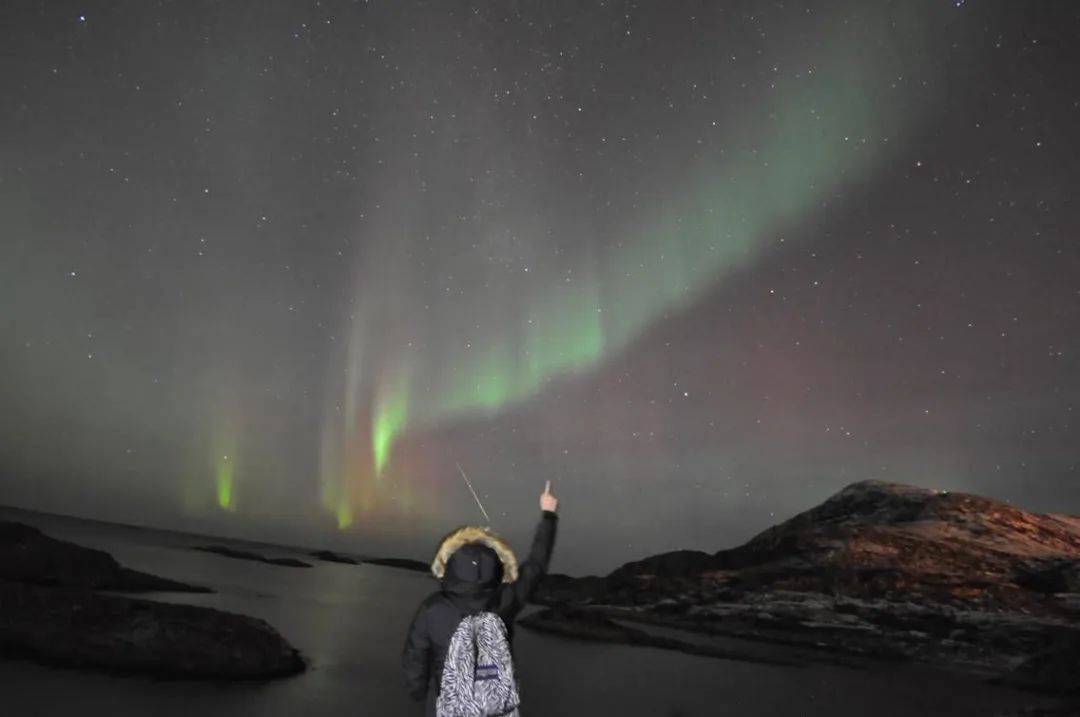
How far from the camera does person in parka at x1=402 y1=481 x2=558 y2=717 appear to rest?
439 centimetres

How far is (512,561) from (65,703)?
15.0 m

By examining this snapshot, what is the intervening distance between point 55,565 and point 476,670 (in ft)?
140

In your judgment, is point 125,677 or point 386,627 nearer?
point 125,677

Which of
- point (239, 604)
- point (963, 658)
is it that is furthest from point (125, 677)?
point (963, 658)

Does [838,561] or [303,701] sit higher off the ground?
[838,561]

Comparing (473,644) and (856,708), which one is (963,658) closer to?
(856,708)

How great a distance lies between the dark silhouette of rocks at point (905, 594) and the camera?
4838 cm

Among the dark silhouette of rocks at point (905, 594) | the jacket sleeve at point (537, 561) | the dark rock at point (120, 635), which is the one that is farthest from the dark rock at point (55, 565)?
the jacket sleeve at point (537, 561)

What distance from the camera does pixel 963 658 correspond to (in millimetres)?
45125

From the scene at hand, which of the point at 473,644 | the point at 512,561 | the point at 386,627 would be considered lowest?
the point at 386,627

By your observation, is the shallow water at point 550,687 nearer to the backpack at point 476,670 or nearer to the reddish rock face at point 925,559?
the backpack at point 476,670

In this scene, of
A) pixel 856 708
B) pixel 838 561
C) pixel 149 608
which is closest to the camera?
pixel 149 608

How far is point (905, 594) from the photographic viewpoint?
6931cm

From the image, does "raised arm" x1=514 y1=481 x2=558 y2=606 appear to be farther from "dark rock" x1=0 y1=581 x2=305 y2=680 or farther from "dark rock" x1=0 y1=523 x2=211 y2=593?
"dark rock" x1=0 y1=523 x2=211 y2=593
